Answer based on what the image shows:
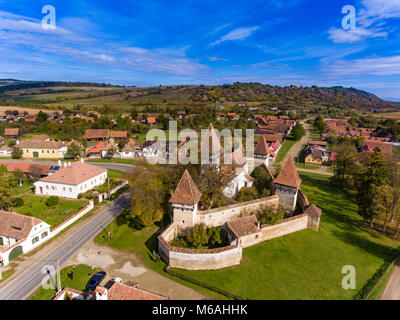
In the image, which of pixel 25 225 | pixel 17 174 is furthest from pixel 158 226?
pixel 17 174

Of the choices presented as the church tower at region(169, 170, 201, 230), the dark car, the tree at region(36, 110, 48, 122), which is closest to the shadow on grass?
the church tower at region(169, 170, 201, 230)

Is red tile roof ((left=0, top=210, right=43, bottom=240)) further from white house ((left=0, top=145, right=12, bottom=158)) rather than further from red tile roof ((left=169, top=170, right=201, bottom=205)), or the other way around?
white house ((left=0, top=145, right=12, bottom=158))

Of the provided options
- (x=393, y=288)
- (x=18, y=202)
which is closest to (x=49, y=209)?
(x=18, y=202)

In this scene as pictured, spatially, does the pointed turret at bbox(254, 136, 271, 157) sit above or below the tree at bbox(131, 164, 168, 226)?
above

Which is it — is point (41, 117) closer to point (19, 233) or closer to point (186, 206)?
point (19, 233)

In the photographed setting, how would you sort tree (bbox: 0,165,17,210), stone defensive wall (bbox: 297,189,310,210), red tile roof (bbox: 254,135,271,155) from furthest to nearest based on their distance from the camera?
red tile roof (bbox: 254,135,271,155), stone defensive wall (bbox: 297,189,310,210), tree (bbox: 0,165,17,210)

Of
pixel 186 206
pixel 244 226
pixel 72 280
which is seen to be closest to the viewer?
pixel 72 280
